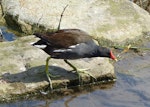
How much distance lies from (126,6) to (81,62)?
Result: 2291 millimetres

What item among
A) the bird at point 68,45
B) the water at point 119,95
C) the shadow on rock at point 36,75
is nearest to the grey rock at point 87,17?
the water at point 119,95

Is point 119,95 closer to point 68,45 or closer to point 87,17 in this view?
point 68,45

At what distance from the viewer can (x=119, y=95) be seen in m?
5.62

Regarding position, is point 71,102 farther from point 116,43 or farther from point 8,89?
point 116,43

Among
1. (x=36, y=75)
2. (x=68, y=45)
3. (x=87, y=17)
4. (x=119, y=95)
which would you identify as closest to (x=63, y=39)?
(x=68, y=45)

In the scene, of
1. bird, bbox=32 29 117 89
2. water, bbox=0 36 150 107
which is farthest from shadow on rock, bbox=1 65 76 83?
water, bbox=0 36 150 107

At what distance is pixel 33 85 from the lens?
214 inches

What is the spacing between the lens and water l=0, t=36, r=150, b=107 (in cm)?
534

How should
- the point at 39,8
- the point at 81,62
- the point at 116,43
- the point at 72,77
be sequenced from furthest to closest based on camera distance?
the point at 39,8 → the point at 116,43 → the point at 81,62 → the point at 72,77

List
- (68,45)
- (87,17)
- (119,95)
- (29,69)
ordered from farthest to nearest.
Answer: (87,17)
(29,69)
(119,95)
(68,45)

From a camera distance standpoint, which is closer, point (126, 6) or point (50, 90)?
point (50, 90)

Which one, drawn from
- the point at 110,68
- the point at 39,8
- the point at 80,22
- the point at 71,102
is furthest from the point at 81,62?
the point at 39,8

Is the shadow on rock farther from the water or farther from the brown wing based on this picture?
the brown wing

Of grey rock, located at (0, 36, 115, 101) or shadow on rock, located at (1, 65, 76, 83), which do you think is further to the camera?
shadow on rock, located at (1, 65, 76, 83)
